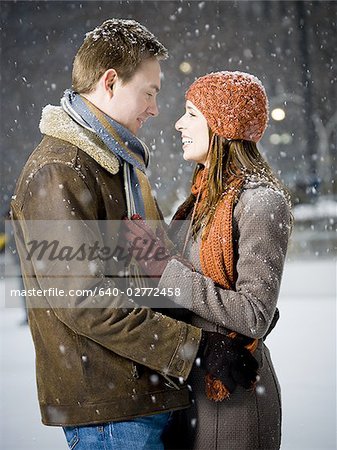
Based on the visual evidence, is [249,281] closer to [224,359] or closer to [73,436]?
[224,359]

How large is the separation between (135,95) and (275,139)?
819 cm

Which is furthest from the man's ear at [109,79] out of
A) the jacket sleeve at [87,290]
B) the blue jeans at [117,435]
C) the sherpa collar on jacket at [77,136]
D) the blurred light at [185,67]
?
the blurred light at [185,67]

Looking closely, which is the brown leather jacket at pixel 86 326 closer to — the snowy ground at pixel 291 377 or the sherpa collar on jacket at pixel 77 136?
the sherpa collar on jacket at pixel 77 136

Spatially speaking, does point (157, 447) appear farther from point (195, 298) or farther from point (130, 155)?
point (130, 155)

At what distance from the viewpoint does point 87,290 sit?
1488mm

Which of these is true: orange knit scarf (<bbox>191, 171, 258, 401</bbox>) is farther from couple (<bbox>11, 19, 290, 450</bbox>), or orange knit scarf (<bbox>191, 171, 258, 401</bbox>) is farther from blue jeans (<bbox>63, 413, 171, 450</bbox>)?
blue jeans (<bbox>63, 413, 171, 450</bbox>)

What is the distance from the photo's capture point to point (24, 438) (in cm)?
311

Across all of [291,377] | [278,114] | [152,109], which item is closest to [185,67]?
[278,114]

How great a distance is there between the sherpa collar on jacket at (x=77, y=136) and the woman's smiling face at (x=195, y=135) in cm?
22

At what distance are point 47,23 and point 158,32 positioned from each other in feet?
4.13

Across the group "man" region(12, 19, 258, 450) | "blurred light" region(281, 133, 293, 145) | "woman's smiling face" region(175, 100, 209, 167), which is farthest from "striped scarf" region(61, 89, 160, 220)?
"blurred light" region(281, 133, 293, 145)

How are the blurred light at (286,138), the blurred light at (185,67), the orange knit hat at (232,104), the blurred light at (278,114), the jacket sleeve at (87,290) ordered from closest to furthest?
the jacket sleeve at (87,290)
the orange knit hat at (232,104)
the blurred light at (185,67)
the blurred light at (278,114)
the blurred light at (286,138)

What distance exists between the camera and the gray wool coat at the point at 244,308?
5.19 feet

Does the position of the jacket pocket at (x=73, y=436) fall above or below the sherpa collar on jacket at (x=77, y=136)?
below
